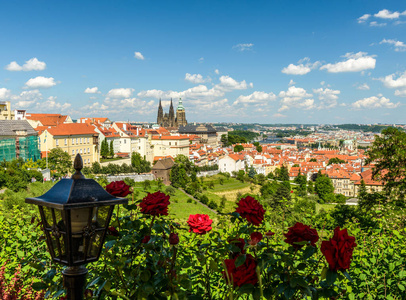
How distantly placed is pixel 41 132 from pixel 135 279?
4344cm

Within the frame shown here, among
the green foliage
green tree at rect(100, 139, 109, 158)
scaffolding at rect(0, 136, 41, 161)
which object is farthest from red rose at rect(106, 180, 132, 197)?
green tree at rect(100, 139, 109, 158)

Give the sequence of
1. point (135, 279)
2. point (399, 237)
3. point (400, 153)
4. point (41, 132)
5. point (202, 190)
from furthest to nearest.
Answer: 1. point (202, 190)
2. point (41, 132)
3. point (400, 153)
4. point (399, 237)
5. point (135, 279)

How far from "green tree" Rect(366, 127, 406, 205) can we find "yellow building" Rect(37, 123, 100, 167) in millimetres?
37287

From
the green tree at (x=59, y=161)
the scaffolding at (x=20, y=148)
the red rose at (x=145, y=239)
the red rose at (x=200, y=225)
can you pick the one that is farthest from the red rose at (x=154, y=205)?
the scaffolding at (x=20, y=148)

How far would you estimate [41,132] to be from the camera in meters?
41.0

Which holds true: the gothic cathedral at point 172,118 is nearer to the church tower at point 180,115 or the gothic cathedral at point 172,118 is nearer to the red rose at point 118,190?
the church tower at point 180,115

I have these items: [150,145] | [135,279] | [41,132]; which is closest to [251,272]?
[135,279]

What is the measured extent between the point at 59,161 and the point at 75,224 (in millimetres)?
35219

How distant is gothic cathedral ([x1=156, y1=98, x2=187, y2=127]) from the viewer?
4833 inches

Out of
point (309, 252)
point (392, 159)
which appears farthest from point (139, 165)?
point (309, 252)

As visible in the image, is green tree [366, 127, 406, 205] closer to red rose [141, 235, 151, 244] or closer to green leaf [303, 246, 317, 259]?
green leaf [303, 246, 317, 259]

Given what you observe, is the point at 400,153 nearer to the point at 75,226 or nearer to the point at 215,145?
the point at 75,226

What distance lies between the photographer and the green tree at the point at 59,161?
34031 mm

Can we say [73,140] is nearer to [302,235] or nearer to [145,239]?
[145,239]
